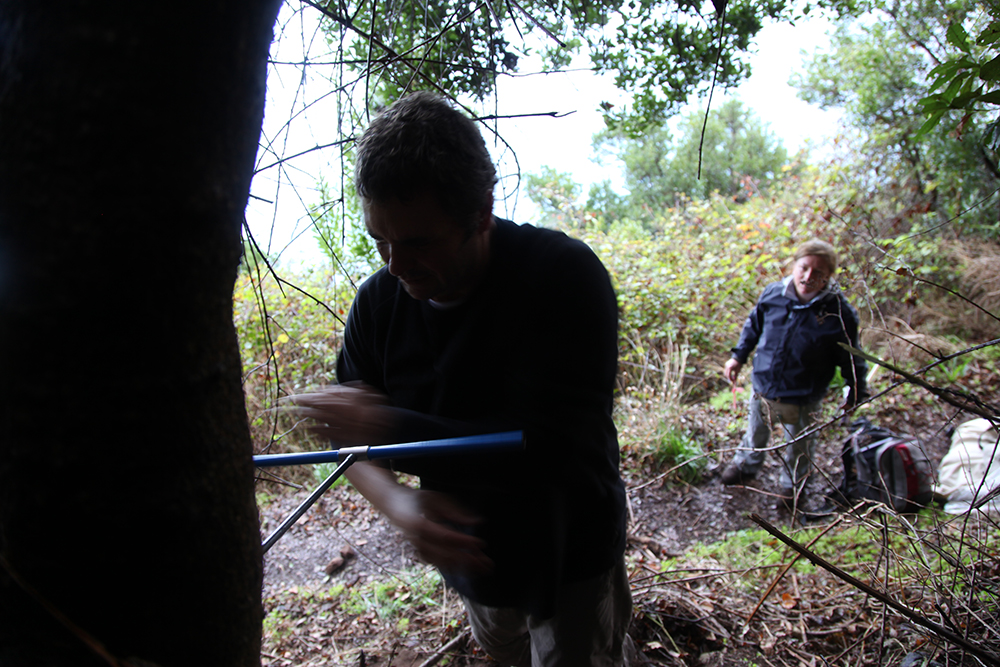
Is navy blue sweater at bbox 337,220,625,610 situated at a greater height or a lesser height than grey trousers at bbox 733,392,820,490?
greater

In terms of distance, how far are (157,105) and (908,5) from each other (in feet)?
33.7

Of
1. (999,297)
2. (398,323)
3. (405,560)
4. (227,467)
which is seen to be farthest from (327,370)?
(999,297)

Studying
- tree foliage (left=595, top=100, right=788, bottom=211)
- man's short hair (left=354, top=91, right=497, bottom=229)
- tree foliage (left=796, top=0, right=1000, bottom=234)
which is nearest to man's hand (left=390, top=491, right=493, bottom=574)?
man's short hair (left=354, top=91, right=497, bottom=229)

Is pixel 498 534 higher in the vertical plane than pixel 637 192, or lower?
lower

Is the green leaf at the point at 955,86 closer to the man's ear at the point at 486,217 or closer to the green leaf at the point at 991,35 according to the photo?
the green leaf at the point at 991,35

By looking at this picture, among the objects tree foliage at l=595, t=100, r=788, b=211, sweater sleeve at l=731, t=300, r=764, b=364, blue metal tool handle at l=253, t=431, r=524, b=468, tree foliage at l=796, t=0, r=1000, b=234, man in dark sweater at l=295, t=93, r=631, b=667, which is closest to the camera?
blue metal tool handle at l=253, t=431, r=524, b=468

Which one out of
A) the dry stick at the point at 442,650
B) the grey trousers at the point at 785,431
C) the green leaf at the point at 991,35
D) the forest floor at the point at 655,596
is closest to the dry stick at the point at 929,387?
the forest floor at the point at 655,596

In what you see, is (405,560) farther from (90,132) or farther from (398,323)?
(90,132)

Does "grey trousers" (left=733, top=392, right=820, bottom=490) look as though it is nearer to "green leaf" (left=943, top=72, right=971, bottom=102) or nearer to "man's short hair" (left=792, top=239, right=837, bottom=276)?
"man's short hair" (left=792, top=239, right=837, bottom=276)

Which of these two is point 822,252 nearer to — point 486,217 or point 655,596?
point 655,596

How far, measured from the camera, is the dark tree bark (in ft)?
1.44

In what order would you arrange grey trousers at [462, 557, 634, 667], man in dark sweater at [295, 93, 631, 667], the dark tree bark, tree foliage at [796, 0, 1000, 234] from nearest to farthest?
the dark tree bark
man in dark sweater at [295, 93, 631, 667]
grey trousers at [462, 557, 634, 667]
tree foliage at [796, 0, 1000, 234]

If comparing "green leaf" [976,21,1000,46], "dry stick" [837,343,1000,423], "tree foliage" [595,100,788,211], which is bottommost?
"dry stick" [837,343,1000,423]

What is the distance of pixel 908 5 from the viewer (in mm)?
7359
